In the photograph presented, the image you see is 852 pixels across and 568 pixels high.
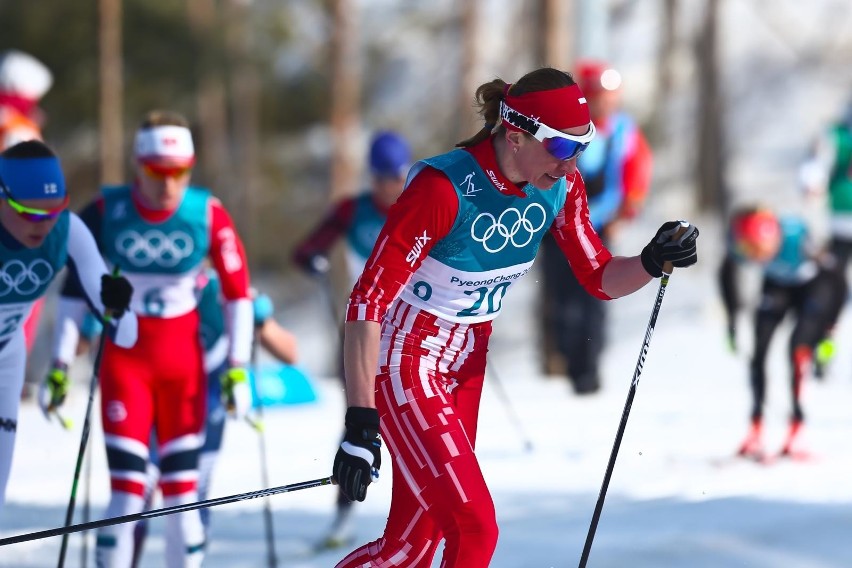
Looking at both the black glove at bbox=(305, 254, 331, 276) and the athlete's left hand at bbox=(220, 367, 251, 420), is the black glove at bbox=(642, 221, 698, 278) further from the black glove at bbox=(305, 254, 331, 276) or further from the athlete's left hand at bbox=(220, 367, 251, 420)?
the black glove at bbox=(305, 254, 331, 276)

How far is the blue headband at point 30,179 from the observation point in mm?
4410

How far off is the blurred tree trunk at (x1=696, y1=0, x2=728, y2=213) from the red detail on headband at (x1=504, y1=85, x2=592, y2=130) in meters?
18.9

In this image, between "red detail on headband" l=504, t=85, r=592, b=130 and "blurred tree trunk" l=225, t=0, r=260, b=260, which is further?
"blurred tree trunk" l=225, t=0, r=260, b=260

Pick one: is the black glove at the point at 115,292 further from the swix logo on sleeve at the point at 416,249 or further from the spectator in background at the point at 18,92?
the spectator in background at the point at 18,92

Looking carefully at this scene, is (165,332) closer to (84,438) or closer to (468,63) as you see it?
(84,438)

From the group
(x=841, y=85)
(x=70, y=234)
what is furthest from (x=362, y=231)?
(x=841, y=85)

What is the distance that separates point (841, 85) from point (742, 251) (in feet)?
88.7

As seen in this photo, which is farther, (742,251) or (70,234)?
(742,251)

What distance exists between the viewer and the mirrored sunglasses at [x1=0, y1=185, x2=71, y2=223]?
441cm

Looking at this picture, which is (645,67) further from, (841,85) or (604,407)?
(604,407)

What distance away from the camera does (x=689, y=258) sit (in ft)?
13.0

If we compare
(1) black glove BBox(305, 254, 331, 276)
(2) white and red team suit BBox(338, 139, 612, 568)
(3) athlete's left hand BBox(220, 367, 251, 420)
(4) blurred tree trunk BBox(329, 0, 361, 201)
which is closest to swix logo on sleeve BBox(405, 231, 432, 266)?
(2) white and red team suit BBox(338, 139, 612, 568)

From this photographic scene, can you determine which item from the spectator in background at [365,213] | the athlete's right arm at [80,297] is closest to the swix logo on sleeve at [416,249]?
the athlete's right arm at [80,297]

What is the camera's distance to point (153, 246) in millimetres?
5180
